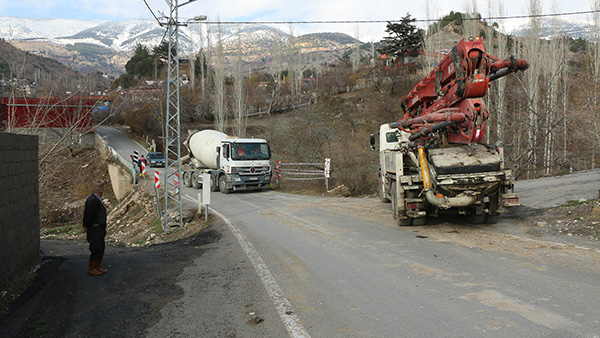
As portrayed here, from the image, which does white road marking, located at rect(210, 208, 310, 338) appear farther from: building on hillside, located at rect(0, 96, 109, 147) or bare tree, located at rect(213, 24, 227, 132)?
bare tree, located at rect(213, 24, 227, 132)

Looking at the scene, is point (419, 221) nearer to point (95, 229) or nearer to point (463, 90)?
point (463, 90)

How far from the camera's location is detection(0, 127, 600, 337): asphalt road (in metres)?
4.65

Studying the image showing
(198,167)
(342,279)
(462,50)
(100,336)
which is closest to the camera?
(100,336)

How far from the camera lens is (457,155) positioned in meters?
9.95

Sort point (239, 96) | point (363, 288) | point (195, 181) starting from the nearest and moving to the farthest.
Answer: point (363, 288) → point (195, 181) → point (239, 96)

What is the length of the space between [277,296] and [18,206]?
4.60 m

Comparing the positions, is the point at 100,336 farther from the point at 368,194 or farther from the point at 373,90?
the point at 373,90

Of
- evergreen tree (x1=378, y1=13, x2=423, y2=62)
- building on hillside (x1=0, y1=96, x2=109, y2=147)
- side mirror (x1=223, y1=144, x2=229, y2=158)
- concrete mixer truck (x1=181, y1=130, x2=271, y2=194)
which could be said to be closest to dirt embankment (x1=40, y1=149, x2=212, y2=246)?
building on hillside (x1=0, y1=96, x2=109, y2=147)

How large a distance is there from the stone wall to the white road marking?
3.70 m

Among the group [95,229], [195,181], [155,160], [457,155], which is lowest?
[95,229]

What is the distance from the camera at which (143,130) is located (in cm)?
5888

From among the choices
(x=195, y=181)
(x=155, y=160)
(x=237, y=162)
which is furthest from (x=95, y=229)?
(x=155, y=160)

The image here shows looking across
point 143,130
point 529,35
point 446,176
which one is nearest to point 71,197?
point 446,176

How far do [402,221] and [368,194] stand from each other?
10.1m
